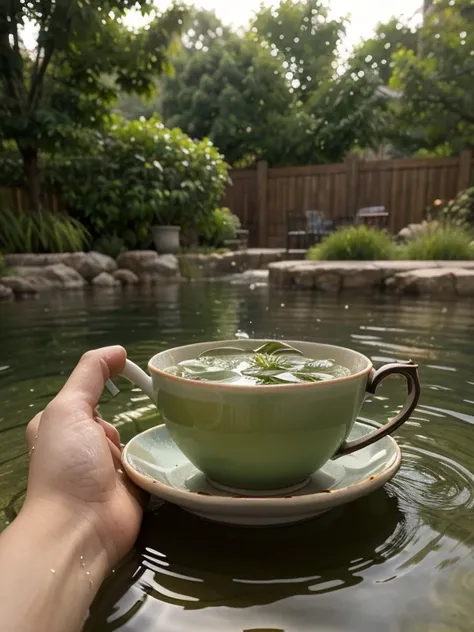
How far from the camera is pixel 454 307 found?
424cm

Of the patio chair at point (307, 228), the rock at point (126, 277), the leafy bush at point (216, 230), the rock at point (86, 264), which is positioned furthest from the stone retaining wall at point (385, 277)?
the patio chair at point (307, 228)

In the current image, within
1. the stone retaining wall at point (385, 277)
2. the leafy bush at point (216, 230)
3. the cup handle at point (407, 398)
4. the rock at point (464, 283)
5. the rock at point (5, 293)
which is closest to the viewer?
the cup handle at point (407, 398)

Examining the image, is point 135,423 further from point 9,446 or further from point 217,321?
point 217,321

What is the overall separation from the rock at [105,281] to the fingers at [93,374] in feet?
21.0

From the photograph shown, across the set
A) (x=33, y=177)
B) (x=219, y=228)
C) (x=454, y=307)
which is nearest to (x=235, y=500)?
(x=454, y=307)

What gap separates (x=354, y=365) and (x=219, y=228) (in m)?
10.4

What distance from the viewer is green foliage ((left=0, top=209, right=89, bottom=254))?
8000mm

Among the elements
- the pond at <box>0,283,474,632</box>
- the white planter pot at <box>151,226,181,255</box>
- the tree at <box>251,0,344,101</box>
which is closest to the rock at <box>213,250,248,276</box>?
the white planter pot at <box>151,226,181,255</box>

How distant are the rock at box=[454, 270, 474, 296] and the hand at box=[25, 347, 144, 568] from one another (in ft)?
15.9

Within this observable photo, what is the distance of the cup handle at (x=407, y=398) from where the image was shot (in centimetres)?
88

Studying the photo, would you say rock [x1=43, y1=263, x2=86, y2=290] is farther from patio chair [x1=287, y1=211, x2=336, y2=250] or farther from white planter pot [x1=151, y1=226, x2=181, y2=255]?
patio chair [x1=287, y1=211, x2=336, y2=250]

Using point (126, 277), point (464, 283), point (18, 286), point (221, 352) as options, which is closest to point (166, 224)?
point (126, 277)

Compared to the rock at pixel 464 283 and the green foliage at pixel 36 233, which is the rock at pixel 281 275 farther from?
the green foliage at pixel 36 233

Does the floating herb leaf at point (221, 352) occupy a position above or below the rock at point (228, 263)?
above
